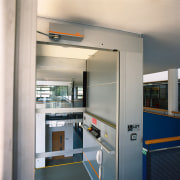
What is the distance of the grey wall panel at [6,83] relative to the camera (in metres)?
0.42

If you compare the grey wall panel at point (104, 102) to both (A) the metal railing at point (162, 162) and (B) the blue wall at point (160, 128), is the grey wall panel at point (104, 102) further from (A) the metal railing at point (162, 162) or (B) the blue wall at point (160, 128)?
(B) the blue wall at point (160, 128)

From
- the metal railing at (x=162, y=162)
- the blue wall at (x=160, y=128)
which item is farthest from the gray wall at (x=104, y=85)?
the blue wall at (x=160, y=128)

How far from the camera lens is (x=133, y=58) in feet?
5.51

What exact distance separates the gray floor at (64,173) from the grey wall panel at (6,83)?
2896mm

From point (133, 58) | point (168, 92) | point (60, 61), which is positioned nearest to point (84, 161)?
point (60, 61)

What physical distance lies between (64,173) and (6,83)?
10.6ft

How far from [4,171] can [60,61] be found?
285cm

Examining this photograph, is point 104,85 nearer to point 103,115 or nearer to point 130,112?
point 103,115

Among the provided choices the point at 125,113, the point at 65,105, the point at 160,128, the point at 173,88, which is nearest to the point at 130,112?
the point at 125,113

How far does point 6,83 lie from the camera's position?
426mm

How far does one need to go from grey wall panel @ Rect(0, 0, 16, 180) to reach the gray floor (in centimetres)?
290

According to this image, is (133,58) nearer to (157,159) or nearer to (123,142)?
(123,142)

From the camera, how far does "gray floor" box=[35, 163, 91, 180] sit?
2867 mm

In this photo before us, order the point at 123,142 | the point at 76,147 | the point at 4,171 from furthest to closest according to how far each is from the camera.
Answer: the point at 76,147
the point at 123,142
the point at 4,171
